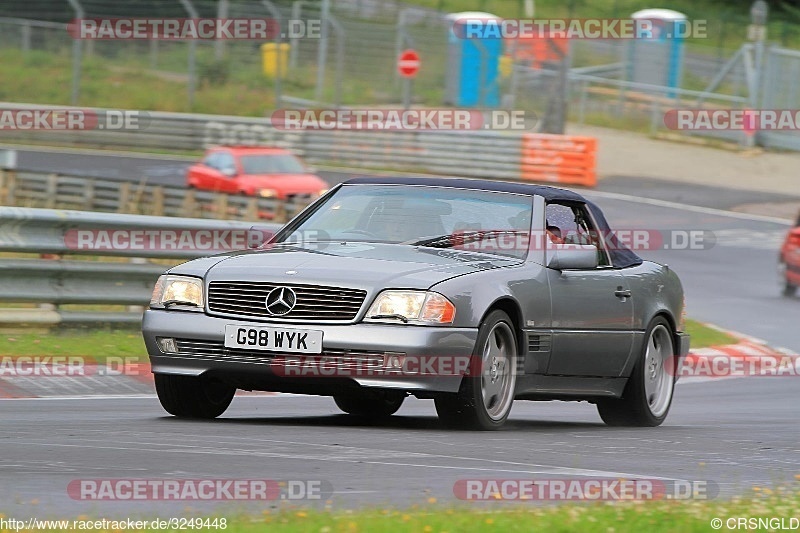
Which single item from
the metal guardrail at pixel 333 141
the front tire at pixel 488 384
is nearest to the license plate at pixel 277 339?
the front tire at pixel 488 384

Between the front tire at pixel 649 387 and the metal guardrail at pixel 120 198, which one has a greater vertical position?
the front tire at pixel 649 387

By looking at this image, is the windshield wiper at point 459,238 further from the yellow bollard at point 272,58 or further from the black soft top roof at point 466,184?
the yellow bollard at point 272,58

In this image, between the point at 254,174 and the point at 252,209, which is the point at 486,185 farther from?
the point at 254,174

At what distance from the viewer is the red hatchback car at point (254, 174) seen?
2989cm

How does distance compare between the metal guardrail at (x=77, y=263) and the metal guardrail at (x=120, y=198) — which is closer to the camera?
the metal guardrail at (x=77, y=263)

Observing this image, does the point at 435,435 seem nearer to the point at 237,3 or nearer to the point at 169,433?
the point at 169,433

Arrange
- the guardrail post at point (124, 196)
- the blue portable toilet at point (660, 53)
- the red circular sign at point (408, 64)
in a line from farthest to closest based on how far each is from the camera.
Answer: the blue portable toilet at point (660, 53), the red circular sign at point (408, 64), the guardrail post at point (124, 196)

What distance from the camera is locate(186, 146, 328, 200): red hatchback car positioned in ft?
98.1

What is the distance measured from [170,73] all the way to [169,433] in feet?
119

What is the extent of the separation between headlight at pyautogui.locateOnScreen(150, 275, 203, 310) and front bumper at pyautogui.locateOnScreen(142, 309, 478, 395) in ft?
0.29

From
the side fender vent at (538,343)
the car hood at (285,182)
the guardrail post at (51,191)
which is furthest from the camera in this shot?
the car hood at (285,182)

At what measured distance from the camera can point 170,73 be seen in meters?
43.2

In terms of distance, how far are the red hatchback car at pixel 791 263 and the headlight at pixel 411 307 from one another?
15388 millimetres

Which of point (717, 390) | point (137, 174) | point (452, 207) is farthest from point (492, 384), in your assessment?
point (137, 174)
